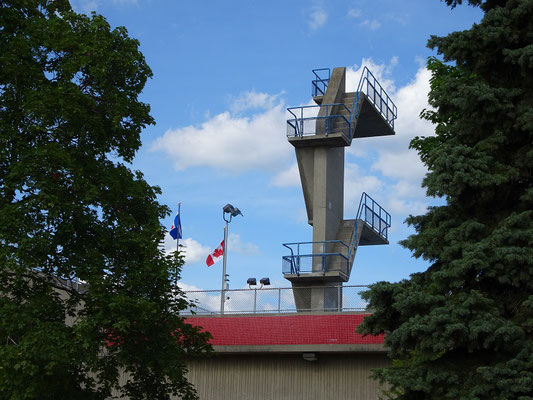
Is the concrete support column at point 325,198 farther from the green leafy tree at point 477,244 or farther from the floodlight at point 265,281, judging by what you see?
the green leafy tree at point 477,244

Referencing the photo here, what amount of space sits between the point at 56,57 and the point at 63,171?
133 inches

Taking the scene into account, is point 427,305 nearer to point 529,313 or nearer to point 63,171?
point 529,313

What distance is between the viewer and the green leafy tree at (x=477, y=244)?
501 inches

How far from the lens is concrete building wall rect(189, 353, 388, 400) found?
2525 cm

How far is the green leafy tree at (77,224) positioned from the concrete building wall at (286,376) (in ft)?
25.9

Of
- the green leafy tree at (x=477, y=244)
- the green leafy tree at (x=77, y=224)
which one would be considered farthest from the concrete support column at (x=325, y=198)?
the green leafy tree at (x=477, y=244)

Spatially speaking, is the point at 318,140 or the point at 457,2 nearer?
the point at 457,2

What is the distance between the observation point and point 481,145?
14211mm

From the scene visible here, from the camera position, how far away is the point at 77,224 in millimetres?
18078

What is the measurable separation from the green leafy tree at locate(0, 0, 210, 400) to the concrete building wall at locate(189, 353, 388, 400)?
7.90m

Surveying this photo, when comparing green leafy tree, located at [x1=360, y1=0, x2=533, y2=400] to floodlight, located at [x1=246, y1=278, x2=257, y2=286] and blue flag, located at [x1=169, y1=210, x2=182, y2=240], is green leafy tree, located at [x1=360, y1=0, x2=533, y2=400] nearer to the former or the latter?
floodlight, located at [x1=246, y1=278, x2=257, y2=286]

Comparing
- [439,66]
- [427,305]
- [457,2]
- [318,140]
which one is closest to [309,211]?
[318,140]

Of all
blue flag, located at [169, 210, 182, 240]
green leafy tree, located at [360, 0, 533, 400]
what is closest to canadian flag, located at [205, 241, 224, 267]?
blue flag, located at [169, 210, 182, 240]

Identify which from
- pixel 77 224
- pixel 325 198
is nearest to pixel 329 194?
pixel 325 198
